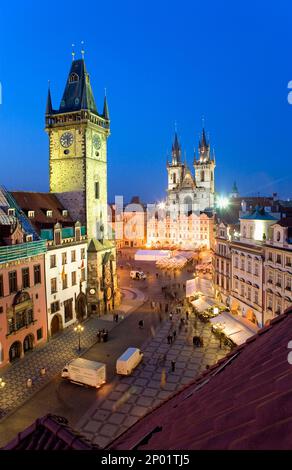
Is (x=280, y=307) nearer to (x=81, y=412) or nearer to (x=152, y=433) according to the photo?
(x=81, y=412)

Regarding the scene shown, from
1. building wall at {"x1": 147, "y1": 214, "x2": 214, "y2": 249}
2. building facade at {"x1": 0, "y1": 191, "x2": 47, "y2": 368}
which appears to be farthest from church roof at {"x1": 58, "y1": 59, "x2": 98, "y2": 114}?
building wall at {"x1": 147, "y1": 214, "x2": 214, "y2": 249}

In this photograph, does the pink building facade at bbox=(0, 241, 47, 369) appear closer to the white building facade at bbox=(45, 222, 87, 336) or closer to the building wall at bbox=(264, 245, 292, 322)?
the white building facade at bbox=(45, 222, 87, 336)

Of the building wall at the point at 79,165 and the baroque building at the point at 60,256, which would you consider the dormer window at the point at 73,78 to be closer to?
the building wall at the point at 79,165

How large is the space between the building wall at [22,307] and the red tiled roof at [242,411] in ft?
93.9

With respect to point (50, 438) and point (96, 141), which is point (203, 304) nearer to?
point (96, 141)

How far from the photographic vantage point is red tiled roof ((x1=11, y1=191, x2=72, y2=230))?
4138 cm

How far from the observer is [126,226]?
13400 cm

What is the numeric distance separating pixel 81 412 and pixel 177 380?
29.5ft

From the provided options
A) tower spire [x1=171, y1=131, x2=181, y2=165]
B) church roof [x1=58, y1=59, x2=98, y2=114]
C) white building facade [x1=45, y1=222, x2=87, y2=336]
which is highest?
tower spire [x1=171, y1=131, x2=181, y2=165]

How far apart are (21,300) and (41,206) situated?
584 inches

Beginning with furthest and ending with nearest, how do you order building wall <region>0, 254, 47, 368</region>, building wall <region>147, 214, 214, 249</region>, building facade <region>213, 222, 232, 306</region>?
building wall <region>147, 214, 214, 249</region>, building facade <region>213, 222, 232, 306</region>, building wall <region>0, 254, 47, 368</region>

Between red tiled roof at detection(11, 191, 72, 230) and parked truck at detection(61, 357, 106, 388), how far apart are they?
1834 cm

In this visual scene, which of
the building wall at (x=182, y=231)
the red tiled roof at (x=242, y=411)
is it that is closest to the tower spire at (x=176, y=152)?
the building wall at (x=182, y=231)
